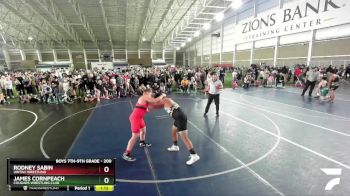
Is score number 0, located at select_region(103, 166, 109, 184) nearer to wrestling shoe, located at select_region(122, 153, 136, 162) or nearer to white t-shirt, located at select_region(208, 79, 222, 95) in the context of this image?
wrestling shoe, located at select_region(122, 153, 136, 162)

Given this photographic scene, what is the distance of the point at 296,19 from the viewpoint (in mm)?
23625

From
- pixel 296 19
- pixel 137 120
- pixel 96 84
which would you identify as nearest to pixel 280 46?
pixel 296 19

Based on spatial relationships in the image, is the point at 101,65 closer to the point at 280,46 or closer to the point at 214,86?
the point at 280,46

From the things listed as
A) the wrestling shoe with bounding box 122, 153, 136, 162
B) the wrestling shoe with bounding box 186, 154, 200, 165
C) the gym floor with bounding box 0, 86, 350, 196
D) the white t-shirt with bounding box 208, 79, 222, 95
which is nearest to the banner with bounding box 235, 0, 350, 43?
the gym floor with bounding box 0, 86, 350, 196

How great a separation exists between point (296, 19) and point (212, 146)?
920 inches

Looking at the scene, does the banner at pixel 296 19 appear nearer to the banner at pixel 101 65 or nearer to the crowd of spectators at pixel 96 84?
the crowd of spectators at pixel 96 84

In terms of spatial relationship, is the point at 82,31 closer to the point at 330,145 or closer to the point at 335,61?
the point at 335,61

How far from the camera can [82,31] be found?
146 ft

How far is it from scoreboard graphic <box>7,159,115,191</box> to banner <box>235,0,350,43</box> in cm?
2371

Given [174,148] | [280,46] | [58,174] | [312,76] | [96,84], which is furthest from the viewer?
[280,46]

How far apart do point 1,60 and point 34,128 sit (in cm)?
5426

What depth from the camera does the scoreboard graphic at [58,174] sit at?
9.05ft

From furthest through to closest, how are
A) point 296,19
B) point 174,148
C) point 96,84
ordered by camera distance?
point 296,19
point 96,84
point 174,148

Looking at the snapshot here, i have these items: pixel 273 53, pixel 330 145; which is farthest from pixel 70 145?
pixel 273 53
